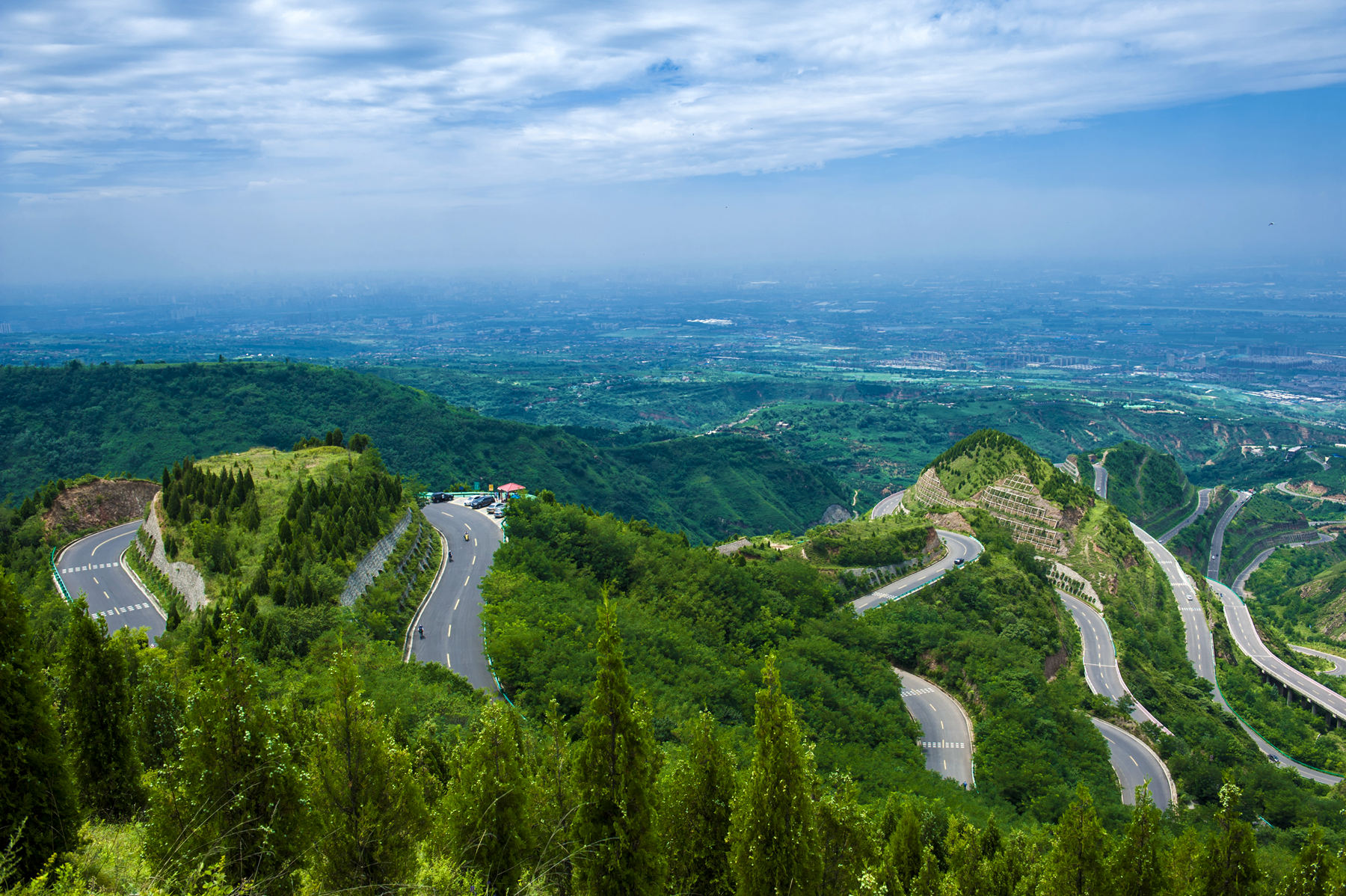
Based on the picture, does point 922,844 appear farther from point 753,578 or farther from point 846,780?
point 753,578

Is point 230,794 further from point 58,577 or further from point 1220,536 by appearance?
point 1220,536

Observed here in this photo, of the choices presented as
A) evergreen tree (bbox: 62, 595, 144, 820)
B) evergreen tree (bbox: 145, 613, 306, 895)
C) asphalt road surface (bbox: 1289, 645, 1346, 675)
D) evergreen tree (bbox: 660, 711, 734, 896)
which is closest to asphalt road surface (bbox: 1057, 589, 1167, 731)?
asphalt road surface (bbox: 1289, 645, 1346, 675)

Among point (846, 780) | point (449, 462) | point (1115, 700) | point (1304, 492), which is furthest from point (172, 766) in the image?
point (1304, 492)

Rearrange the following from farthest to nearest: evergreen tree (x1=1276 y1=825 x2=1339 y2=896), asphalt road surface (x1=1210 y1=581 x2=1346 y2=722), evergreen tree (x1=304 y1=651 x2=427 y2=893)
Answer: asphalt road surface (x1=1210 y1=581 x2=1346 y2=722), evergreen tree (x1=1276 y1=825 x2=1339 y2=896), evergreen tree (x1=304 y1=651 x2=427 y2=893)

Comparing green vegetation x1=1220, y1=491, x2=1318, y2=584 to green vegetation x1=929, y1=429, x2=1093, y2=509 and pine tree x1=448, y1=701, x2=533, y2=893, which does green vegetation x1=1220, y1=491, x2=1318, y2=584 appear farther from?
pine tree x1=448, y1=701, x2=533, y2=893

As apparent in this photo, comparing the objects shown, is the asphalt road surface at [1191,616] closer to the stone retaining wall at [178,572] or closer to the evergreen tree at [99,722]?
the stone retaining wall at [178,572]
